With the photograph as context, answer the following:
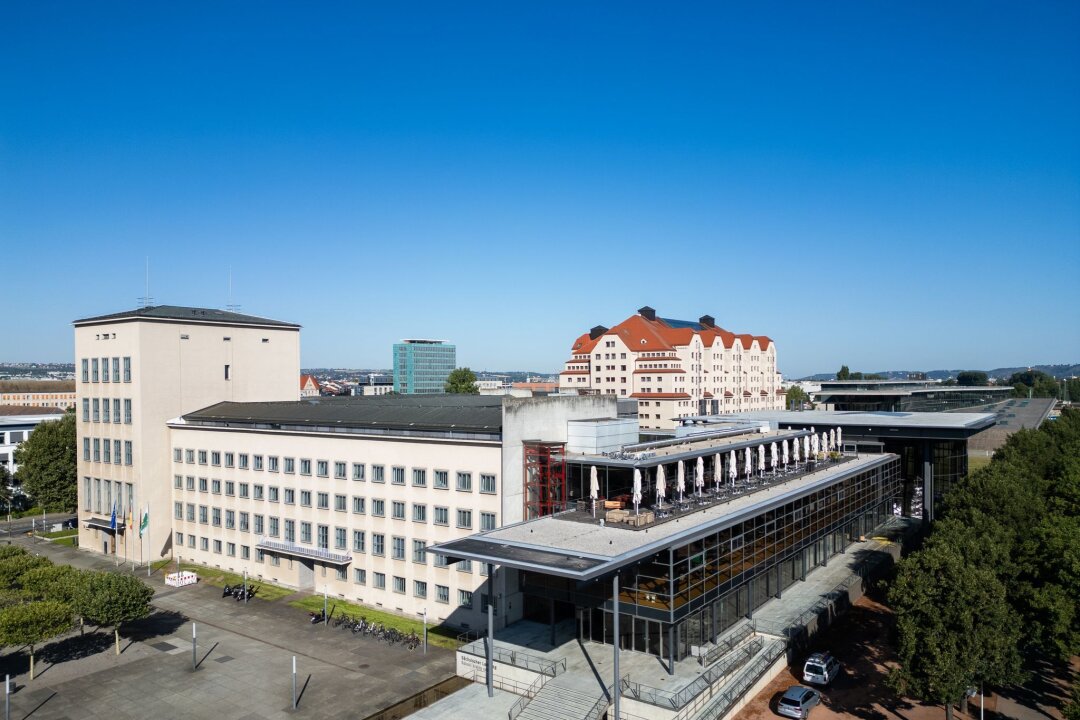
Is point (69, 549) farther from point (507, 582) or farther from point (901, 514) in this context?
point (901, 514)

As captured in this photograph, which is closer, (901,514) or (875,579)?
(875,579)

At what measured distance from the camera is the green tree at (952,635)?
30.8 meters

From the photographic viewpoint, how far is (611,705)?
34406 mm

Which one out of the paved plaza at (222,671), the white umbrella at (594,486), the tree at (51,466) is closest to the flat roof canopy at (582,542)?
the white umbrella at (594,486)

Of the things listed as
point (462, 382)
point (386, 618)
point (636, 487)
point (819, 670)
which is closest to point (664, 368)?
Result: point (462, 382)

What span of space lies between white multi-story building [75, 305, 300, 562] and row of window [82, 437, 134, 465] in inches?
3.6

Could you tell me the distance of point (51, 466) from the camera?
84.1 meters

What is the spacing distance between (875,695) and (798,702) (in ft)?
17.5

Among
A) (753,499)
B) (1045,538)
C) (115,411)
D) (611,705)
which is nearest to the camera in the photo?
(611,705)

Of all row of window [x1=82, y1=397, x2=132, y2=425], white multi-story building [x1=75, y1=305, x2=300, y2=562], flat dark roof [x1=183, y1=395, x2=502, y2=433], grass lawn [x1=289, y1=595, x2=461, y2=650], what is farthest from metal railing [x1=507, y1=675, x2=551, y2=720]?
row of window [x1=82, y1=397, x2=132, y2=425]

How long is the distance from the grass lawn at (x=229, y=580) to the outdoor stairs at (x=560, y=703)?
2800cm

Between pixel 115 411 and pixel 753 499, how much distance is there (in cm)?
5756

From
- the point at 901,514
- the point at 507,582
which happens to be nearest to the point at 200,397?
the point at 507,582

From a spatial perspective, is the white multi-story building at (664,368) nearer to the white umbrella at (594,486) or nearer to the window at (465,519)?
the window at (465,519)
